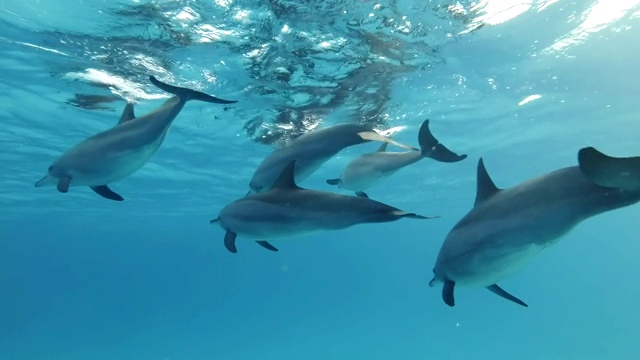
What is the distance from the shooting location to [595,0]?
480 inches

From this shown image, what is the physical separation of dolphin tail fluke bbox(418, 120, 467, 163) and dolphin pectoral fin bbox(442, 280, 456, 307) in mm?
1693

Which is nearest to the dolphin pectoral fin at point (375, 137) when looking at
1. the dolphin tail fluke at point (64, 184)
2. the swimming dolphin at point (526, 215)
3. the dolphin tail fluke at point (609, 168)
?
the swimming dolphin at point (526, 215)

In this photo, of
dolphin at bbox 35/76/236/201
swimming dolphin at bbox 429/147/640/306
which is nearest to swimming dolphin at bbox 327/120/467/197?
Answer: swimming dolphin at bbox 429/147/640/306

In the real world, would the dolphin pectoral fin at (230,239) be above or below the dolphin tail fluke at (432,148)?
below

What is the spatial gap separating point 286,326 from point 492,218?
3155 inches

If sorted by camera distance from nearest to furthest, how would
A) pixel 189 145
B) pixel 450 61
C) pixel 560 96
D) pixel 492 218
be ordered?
pixel 492 218 < pixel 450 61 < pixel 560 96 < pixel 189 145

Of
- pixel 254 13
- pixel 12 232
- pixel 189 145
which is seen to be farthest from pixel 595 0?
pixel 12 232

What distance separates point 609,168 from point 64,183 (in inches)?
300

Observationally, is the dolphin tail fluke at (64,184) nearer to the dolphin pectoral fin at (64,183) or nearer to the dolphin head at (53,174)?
the dolphin pectoral fin at (64,183)

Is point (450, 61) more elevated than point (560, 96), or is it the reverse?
point (450, 61)

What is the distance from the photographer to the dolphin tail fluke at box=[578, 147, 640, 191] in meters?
3.64

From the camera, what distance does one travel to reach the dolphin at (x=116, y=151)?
7.68 meters

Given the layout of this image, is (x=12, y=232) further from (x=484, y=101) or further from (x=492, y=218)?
(x=492, y=218)

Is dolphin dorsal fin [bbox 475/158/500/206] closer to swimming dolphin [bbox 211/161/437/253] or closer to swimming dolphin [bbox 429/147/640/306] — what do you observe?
swimming dolphin [bbox 429/147/640/306]
